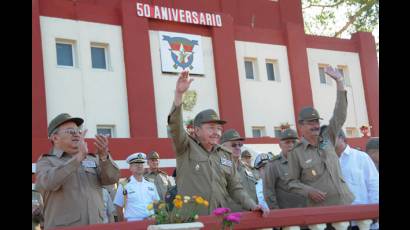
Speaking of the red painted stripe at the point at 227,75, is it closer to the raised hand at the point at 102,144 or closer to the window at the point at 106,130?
the window at the point at 106,130

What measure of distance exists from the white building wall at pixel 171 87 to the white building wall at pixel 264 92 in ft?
4.54

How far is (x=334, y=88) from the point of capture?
83.8 feet

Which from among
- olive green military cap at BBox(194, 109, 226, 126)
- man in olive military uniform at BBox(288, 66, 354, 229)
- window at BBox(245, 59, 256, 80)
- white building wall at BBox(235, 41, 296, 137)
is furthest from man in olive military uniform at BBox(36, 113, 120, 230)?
window at BBox(245, 59, 256, 80)

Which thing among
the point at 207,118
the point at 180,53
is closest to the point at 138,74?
the point at 180,53

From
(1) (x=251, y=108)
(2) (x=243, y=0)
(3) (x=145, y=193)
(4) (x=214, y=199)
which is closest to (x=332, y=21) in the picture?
(2) (x=243, y=0)

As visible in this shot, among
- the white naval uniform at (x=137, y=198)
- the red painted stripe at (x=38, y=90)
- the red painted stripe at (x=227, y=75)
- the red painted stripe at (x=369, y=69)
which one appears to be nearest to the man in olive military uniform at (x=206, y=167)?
the white naval uniform at (x=137, y=198)

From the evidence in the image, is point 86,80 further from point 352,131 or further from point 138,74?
point 352,131

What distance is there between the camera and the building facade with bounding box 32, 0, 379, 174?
60.4 ft

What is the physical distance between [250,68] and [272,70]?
1.15m

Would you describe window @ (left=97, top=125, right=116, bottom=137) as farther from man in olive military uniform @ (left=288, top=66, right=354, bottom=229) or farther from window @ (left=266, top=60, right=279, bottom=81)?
man in olive military uniform @ (left=288, top=66, right=354, bottom=229)

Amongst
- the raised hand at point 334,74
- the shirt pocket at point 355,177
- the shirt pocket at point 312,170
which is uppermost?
the raised hand at point 334,74

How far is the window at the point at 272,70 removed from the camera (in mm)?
23969
